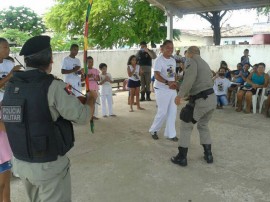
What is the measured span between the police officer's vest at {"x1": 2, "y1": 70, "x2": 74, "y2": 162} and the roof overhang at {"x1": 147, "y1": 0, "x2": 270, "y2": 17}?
310 inches

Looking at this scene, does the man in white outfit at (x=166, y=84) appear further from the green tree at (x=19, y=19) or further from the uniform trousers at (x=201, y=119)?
the green tree at (x=19, y=19)

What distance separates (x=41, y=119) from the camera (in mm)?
1900

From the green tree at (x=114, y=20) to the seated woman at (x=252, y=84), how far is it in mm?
13095

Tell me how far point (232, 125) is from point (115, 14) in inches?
621

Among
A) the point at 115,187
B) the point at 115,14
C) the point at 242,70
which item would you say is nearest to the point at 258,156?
the point at 115,187

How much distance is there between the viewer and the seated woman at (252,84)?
760 centimetres

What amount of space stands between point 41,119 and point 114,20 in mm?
19644

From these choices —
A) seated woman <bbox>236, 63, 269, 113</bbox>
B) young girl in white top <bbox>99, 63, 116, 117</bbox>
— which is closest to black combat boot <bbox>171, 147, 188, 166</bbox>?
young girl in white top <bbox>99, 63, 116, 117</bbox>

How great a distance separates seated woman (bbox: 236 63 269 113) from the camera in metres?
7.60

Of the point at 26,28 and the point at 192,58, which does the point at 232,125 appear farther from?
the point at 26,28

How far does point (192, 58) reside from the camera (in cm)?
416

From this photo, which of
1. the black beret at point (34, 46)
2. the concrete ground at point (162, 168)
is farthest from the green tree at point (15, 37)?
the black beret at point (34, 46)

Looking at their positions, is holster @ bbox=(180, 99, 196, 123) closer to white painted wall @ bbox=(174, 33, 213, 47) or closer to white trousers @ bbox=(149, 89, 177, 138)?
white trousers @ bbox=(149, 89, 177, 138)

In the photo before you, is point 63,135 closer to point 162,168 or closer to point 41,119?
point 41,119
